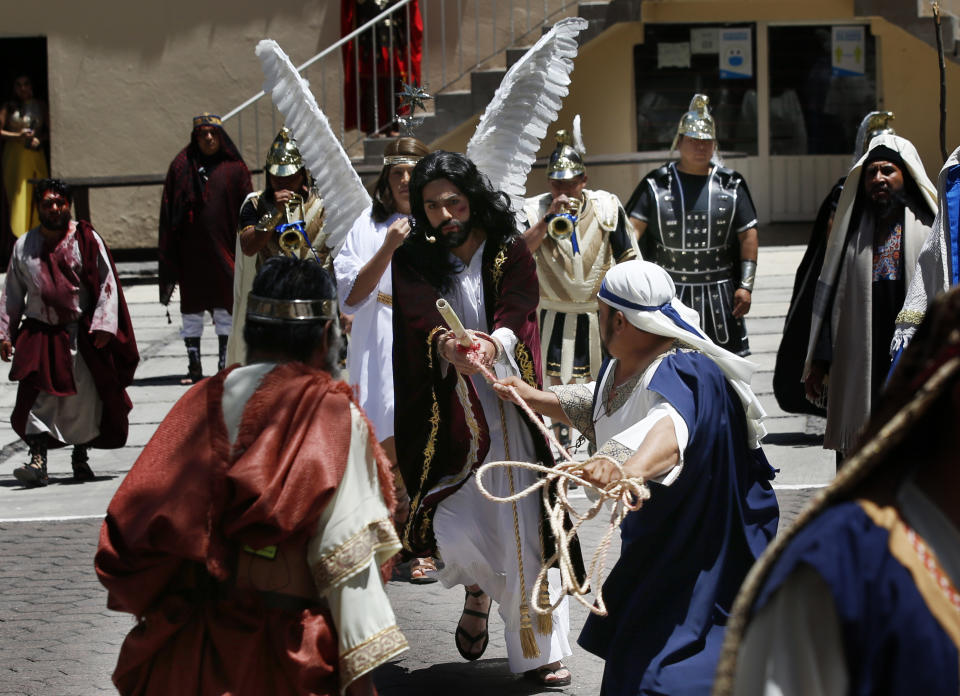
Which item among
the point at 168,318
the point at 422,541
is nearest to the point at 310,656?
the point at 422,541

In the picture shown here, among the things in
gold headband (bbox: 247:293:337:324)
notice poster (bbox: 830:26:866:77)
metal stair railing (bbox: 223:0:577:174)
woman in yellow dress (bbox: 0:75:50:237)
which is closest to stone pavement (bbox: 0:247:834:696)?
gold headband (bbox: 247:293:337:324)

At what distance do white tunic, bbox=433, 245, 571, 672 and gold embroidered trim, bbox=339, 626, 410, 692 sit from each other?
1.89 meters

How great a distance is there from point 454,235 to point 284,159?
4142mm

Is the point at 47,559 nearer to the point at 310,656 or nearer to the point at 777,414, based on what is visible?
the point at 310,656

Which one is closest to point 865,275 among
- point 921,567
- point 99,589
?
point 99,589

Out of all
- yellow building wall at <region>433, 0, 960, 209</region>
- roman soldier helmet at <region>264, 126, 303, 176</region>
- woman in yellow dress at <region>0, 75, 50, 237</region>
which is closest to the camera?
roman soldier helmet at <region>264, 126, 303, 176</region>

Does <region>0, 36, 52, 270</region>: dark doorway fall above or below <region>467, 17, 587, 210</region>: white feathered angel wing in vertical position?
above

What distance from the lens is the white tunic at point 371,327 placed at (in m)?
6.60

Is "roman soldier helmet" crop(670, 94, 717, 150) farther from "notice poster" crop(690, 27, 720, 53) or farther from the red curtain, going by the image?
"notice poster" crop(690, 27, 720, 53)

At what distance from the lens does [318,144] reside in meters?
7.08

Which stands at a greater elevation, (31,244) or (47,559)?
(31,244)

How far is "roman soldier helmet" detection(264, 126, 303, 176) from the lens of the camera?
9.07 m

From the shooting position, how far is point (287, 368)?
322 cm

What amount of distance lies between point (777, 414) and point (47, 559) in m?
4.89
